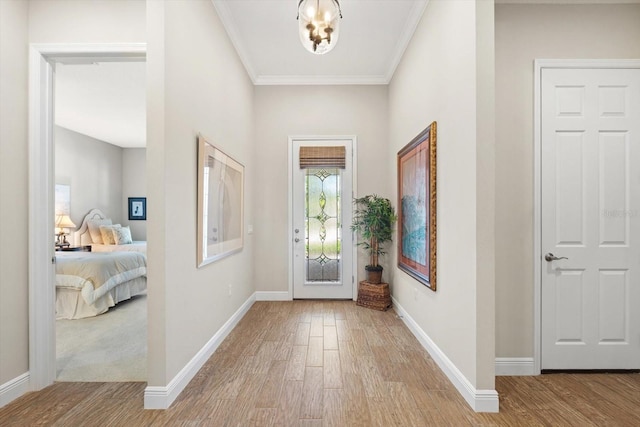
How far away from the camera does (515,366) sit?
7.51 feet

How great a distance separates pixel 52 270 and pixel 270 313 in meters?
2.19

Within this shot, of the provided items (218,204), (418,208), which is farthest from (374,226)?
(218,204)

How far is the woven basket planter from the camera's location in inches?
152

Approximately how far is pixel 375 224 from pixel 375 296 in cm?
92

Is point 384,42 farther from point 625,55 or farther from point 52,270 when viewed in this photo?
point 52,270

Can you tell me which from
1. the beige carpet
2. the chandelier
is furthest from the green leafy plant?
the beige carpet

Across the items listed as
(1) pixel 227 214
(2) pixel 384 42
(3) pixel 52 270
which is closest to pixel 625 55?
(2) pixel 384 42

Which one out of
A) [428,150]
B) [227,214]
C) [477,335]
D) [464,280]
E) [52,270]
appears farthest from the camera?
[227,214]

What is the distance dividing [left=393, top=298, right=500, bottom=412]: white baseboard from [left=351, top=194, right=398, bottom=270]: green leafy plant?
4.33ft

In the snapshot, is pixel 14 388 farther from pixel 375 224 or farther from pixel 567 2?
pixel 567 2

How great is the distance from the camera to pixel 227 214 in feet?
10.1

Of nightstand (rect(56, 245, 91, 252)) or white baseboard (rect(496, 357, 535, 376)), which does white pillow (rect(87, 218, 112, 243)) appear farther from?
white baseboard (rect(496, 357, 535, 376))

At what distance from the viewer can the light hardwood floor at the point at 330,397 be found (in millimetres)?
1800

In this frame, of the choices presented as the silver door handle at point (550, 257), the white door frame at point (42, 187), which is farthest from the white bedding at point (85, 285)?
the silver door handle at point (550, 257)
